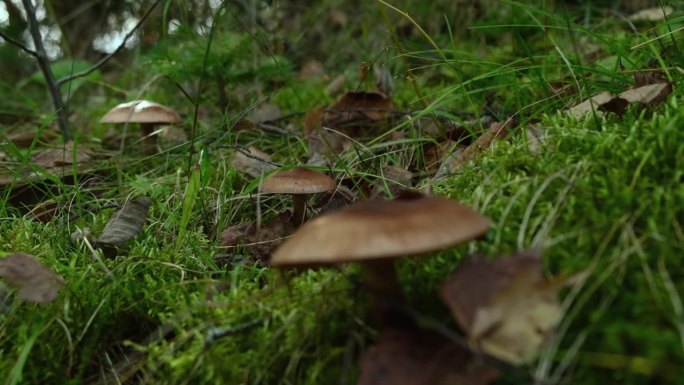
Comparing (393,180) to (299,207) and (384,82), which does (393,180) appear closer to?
(299,207)

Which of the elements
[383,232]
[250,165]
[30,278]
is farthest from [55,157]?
[383,232]

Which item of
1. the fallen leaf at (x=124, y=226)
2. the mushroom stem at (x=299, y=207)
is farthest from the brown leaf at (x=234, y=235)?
the fallen leaf at (x=124, y=226)

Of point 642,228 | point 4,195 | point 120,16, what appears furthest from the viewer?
point 120,16

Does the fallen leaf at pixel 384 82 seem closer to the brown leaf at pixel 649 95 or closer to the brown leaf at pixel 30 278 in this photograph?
the brown leaf at pixel 649 95

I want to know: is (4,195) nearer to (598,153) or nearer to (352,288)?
(352,288)

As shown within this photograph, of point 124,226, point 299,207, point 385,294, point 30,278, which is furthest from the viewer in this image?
point 299,207

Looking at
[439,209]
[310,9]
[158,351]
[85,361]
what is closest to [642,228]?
[439,209]
